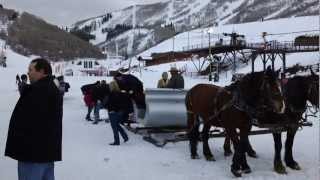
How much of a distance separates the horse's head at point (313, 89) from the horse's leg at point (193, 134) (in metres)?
2.54

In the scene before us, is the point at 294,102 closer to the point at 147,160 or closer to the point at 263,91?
the point at 263,91

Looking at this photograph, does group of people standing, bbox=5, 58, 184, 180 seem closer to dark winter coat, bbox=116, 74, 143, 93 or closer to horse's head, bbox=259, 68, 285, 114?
horse's head, bbox=259, 68, 285, 114

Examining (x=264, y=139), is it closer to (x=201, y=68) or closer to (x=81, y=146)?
(x=81, y=146)

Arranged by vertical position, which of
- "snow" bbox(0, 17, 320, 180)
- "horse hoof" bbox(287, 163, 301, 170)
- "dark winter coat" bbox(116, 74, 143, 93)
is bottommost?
"snow" bbox(0, 17, 320, 180)

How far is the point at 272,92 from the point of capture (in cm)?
888

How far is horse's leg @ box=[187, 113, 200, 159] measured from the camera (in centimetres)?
1116

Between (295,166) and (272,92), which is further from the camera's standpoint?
(295,166)

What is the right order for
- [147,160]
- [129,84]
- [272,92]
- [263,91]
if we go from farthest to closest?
[129,84], [147,160], [263,91], [272,92]

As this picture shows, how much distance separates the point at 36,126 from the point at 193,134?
614 cm

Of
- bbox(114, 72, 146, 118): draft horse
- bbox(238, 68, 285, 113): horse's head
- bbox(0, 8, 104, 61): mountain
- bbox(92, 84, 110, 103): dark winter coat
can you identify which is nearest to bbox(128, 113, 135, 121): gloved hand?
bbox(114, 72, 146, 118): draft horse

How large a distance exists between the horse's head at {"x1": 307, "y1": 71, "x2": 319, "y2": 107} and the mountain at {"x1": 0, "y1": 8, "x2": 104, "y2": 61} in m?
124

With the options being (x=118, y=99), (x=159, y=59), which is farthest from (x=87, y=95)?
(x=159, y=59)

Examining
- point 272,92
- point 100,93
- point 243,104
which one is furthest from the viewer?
point 100,93

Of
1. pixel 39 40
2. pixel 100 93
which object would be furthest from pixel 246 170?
pixel 39 40
